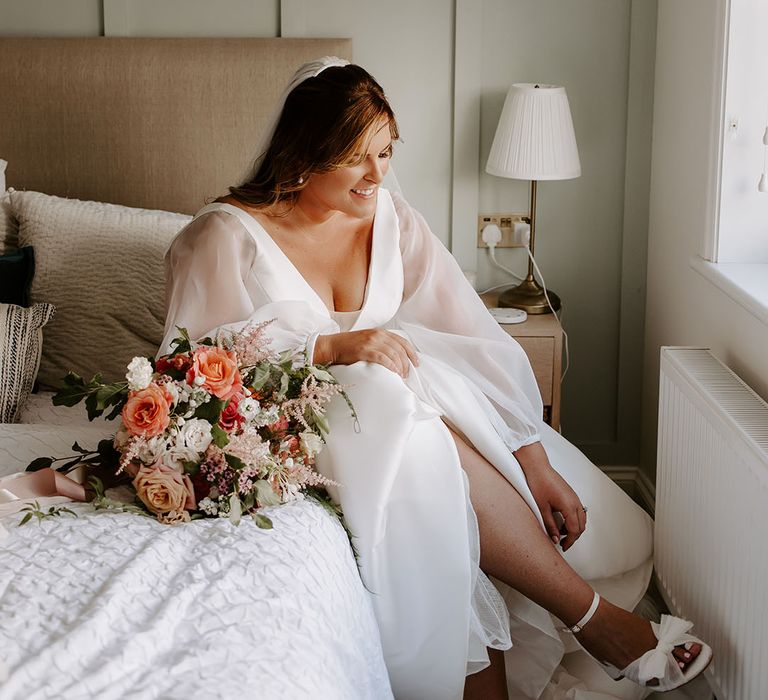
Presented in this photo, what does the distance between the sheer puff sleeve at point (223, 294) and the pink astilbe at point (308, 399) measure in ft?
0.74

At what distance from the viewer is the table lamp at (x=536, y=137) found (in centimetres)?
269

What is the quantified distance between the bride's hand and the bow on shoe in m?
0.70

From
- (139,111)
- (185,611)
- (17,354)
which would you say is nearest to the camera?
(185,611)

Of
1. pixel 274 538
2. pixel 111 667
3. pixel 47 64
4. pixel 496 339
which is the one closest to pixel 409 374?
pixel 496 339

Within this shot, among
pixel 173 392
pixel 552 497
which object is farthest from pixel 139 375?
pixel 552 497

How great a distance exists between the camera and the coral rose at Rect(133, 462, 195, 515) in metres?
1.61

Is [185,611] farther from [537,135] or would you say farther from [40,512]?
[537,135]

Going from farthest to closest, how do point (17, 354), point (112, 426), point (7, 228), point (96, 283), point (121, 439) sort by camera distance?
1. point (7, 228)
2. point (96, 283)
3. point (17, 354)
4. point (112, 426)
5. point (121, 439)

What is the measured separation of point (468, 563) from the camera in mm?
1845

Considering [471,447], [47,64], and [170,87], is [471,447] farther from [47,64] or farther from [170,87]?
[47,64]

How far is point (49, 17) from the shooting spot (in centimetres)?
Answer: 286

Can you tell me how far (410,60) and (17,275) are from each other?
1233mm

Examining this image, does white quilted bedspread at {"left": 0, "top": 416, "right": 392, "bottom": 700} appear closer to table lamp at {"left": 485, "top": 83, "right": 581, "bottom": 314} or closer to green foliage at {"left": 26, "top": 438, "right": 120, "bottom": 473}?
green foliage at {"left": 26, "top": 438, "right": 120, "bottom": 473}

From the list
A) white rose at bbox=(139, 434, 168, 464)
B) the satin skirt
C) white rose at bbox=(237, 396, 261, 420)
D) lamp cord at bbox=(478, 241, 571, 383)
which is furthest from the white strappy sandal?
lamp cord at bbox=(478, 241, 571, 383)
